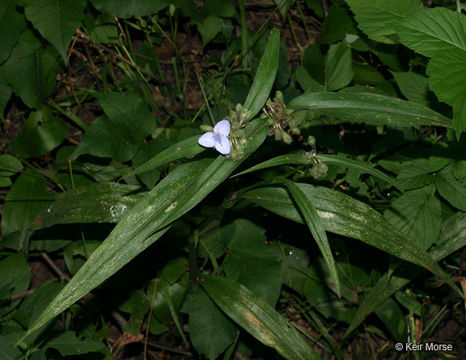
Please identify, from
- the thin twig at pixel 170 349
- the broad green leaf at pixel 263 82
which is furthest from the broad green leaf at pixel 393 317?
the broad green leaf at pixel 263 82

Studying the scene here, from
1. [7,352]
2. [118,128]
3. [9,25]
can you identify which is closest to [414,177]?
[118,128]

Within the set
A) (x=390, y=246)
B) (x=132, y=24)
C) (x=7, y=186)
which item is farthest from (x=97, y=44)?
(x=390, y=246)

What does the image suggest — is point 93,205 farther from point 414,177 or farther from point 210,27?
point 414,177

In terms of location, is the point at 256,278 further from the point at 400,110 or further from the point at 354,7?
the point at 354,7

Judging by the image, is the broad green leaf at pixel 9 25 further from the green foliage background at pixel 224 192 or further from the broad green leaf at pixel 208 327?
the broad green leaf at pixel 208 327

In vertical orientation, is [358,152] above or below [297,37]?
below
